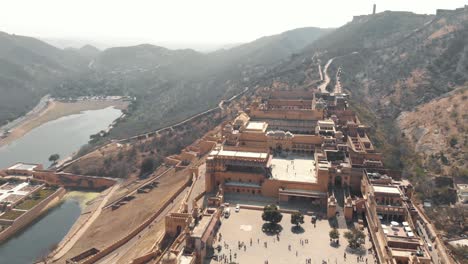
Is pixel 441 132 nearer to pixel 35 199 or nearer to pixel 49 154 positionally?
pixel 35 199

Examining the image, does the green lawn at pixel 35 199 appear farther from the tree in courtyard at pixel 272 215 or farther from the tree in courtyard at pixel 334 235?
the tree in courtyard at pixel 334 235

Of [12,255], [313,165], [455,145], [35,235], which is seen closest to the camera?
[313,165]

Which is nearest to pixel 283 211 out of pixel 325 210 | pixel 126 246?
pixel 325 210

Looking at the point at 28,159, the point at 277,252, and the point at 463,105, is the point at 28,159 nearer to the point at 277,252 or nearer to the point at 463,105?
the point at 277,252

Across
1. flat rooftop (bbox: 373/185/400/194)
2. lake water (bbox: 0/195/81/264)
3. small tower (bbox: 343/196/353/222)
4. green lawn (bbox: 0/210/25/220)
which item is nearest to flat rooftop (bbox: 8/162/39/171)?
lake water (bbox: 0/195/81/264)

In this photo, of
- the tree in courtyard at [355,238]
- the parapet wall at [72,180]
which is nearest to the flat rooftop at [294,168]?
the tree in courtyard at [355,238]

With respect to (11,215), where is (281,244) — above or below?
above

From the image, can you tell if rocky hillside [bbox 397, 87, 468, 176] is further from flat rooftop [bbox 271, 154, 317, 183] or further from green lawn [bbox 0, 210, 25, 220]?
green lawn [bbox 0, 210, 25, 220]

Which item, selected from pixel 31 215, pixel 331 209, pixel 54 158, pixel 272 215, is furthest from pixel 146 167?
pixel 331 209
